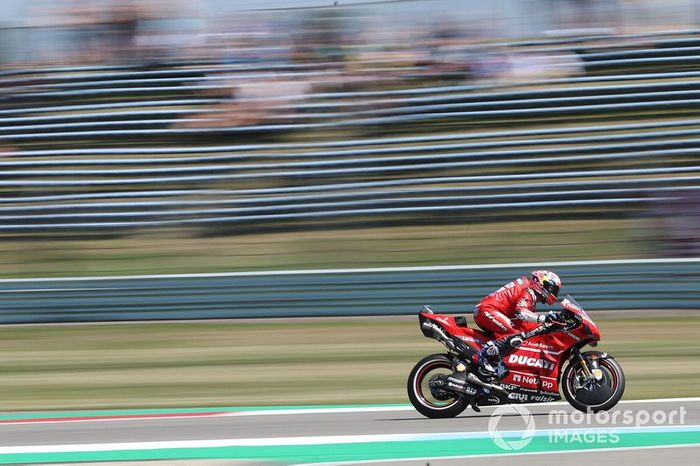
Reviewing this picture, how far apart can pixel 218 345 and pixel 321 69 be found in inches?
236

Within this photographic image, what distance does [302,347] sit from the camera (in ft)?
34.0

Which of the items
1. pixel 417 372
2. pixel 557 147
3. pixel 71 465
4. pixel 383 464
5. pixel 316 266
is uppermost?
pixel 557 147

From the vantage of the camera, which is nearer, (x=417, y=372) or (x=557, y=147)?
(x=417, y=372)

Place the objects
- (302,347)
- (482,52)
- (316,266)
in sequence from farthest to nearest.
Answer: (482,52) < (316,266) < (302,347)

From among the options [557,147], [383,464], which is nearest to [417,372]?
[383,464]

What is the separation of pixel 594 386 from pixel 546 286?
0.71m

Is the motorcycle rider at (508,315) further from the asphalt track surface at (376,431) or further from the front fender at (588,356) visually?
the asphalt track surface at (376,431)

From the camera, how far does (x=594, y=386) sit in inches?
234

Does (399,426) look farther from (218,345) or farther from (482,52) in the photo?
(482,52)

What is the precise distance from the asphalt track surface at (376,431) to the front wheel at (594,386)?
0.12m

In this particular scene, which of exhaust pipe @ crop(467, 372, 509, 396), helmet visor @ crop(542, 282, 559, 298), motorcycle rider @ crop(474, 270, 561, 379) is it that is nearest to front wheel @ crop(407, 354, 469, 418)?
exhaust pipe @ crop(467, 372, 509, 396)

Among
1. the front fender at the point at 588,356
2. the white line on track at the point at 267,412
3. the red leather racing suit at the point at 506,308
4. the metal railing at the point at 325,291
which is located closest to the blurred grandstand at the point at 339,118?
the metal railing at the point at 325,291

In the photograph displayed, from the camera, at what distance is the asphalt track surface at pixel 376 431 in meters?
5.41

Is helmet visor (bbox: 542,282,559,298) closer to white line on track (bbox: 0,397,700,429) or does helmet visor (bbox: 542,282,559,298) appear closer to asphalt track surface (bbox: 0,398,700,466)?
asphalt track surface (bbox: 0,398,700,466)
